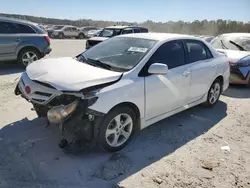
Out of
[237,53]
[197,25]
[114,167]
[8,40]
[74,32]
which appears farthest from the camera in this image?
[197,25]

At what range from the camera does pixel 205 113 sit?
5.10 m

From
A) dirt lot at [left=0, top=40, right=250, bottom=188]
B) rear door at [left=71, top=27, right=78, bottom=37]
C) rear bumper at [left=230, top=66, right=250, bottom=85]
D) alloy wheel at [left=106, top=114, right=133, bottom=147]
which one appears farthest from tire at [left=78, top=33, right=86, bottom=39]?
alloy wheel at [left=106, top=114, right=133, bottom=147]

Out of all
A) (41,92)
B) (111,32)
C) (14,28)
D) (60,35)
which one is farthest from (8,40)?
(60,35)

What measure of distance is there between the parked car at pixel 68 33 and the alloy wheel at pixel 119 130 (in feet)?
92.1

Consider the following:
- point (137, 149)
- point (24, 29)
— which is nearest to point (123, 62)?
point (137, 149)

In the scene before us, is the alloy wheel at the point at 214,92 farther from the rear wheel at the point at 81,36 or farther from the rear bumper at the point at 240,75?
the rear wheel at the point at 81,36

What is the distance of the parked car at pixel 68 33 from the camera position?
2937cm

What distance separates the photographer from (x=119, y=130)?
3.43 meters

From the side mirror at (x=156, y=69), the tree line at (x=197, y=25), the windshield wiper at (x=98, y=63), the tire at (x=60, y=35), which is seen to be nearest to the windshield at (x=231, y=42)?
the side mirror at (x=156, y=69)

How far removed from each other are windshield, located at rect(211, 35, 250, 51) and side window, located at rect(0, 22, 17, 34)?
688 cm

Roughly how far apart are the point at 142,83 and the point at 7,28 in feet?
21.1

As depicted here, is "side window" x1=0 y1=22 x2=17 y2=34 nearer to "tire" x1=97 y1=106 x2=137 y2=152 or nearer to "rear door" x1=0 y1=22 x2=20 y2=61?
"rear door" x1=0 y1=22 x2=20 y2=61

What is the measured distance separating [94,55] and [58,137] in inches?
58.1

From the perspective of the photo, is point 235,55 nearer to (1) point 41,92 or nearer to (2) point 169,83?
(2) point 169,83
